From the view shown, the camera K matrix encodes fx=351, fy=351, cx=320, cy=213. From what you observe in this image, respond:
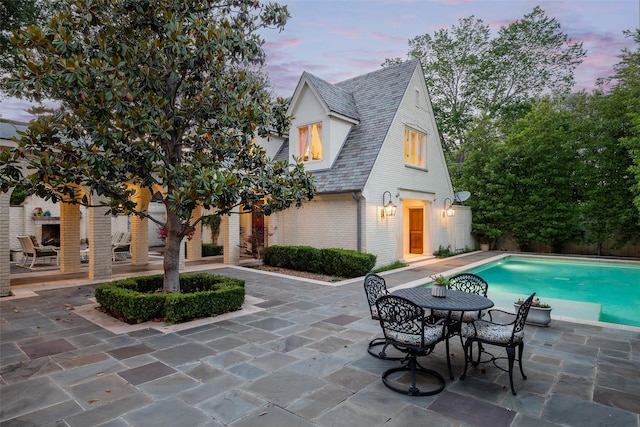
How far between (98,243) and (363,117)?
33.8ft

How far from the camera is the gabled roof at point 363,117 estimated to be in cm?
1238

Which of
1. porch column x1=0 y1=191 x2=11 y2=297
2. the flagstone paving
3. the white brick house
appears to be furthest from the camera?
the white brick house

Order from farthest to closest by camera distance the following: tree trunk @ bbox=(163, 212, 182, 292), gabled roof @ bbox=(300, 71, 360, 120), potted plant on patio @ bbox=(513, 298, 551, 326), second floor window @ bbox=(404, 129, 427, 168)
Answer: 1. second floor window @ bbox=(404, 129, 427, 168)
2. gabled roof @ bbox=(300, 71, 360, 120)
3. tree trunk @ bbox=(163, 212, 182, 292)
4. potted plant on patio @ bbox=(513, 298, 551, 326)

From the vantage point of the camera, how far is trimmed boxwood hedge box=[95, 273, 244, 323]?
20.2ft

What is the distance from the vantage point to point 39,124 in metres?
5.48

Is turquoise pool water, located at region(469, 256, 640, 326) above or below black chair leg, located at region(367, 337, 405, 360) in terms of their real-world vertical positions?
below

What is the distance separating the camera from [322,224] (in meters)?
13.4

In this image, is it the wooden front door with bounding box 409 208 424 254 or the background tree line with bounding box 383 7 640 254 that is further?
the wooden front door with bounding box 409 208 424 254

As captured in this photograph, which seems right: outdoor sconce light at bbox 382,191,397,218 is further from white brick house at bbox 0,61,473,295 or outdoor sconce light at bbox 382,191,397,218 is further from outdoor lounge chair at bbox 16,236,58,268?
outdoor lounge chair at bbox 16,236,58,268

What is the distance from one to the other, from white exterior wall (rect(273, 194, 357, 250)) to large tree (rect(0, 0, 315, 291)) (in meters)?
5.29

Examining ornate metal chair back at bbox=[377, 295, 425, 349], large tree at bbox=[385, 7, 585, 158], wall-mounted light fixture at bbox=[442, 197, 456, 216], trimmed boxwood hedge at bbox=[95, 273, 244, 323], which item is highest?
large tree at bbox=[385, 7, 585, 158]

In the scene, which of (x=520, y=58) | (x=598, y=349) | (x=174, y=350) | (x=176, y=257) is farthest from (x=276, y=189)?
(x=520, y=58)

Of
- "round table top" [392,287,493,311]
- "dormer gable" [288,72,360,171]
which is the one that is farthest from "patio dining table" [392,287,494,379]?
"dormer gable" [288,72,360,171]

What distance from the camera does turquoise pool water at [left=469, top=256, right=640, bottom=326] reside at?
29.3ft
